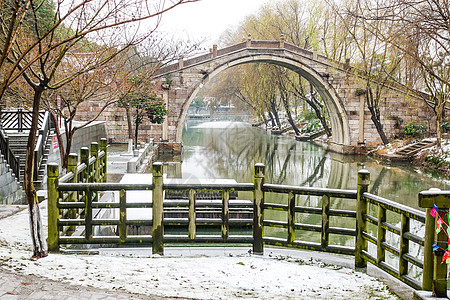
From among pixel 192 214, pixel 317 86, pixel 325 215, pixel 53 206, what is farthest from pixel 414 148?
pixel 53 206

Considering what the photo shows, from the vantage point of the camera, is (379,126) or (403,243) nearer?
(403,243)

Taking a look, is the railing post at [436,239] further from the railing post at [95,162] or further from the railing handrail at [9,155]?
the railing handrail at [9,155]

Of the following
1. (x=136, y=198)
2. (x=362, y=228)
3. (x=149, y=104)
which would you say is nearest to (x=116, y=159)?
(x=149, y=104)

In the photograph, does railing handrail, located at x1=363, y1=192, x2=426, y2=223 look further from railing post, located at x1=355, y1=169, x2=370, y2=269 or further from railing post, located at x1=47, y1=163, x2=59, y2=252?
railing post, located at x1=47, y1=163, x2=59, y2=252

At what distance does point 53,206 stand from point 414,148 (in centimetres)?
1780

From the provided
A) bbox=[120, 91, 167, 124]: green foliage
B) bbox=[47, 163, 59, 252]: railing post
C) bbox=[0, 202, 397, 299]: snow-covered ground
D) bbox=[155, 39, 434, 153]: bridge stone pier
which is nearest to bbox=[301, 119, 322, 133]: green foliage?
bbox=[155, 39, 434, 153]: bridge stone pier

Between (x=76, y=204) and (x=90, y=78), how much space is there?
19.0 ft

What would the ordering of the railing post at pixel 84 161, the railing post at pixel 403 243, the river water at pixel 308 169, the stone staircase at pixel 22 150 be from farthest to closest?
1. the river water at pixel 308 169
2. the stone staircase at pixel 22 150
3. the railing post at pixel 84 161
4. the railing post at pixel 403 243

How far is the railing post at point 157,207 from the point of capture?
4.69 metres

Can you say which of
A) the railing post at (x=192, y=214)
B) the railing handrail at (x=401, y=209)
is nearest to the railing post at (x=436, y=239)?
the railing handrail at (x=401, y=209)

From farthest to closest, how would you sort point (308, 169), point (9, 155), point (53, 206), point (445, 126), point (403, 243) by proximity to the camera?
point (445, 126) → point (308, 169) → point (9, 155) → point (53, 206) → point (403, 243)

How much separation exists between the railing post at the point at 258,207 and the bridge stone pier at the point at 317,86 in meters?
16.8

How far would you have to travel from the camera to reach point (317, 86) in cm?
2394

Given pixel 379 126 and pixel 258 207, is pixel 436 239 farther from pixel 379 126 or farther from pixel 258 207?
pixel 379 126
